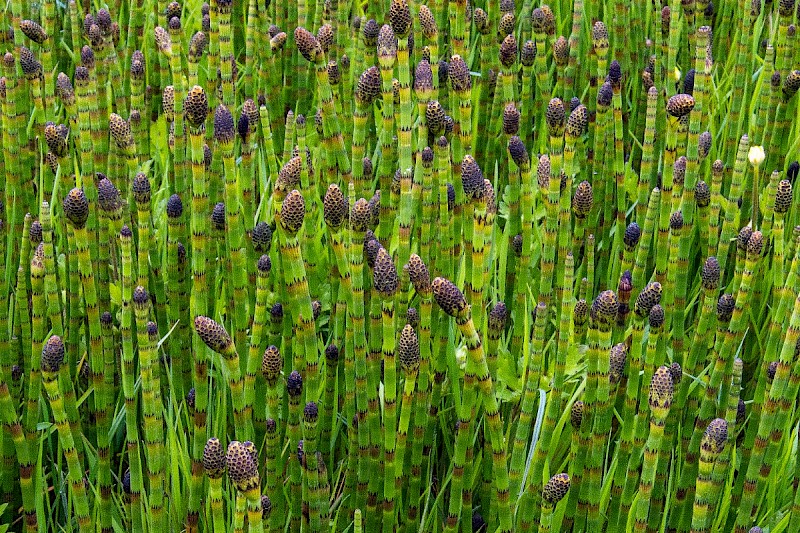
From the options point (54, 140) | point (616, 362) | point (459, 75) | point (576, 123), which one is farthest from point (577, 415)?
point (54, 140)

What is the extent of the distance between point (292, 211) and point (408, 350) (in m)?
0.25

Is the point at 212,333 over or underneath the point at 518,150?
underneath

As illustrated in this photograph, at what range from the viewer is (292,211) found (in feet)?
3.81

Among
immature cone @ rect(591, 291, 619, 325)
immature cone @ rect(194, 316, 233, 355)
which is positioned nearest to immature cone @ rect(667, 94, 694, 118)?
immature cone @ rect(591, 291, 619, 325)

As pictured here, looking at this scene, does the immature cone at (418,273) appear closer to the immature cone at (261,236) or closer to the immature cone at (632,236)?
the immature cone at (261,236)

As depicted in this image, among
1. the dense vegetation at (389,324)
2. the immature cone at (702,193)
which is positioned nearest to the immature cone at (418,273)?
the dense vegetation at (389,324)

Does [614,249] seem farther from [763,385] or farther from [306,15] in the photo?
[306,15]

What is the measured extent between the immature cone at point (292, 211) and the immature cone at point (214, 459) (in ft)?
0.90

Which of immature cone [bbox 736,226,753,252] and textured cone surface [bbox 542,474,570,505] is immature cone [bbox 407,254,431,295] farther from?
immature cone [bbox 736,226,753,252]

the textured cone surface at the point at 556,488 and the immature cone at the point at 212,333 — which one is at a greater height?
the immature cone at the point at 212,333

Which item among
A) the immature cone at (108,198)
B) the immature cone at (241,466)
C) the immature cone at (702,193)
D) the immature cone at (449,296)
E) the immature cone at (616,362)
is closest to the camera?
the immature cone at (241,466)

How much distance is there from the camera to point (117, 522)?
161 centimetres

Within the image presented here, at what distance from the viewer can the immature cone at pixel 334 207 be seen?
1256 mm

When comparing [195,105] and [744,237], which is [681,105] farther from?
[195,105]
